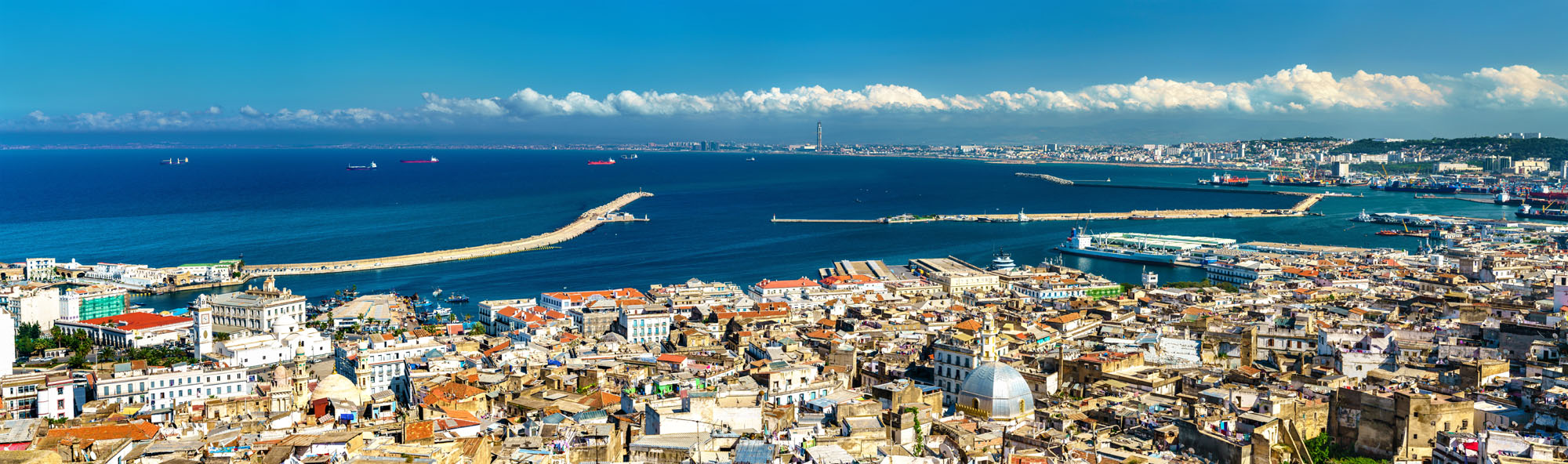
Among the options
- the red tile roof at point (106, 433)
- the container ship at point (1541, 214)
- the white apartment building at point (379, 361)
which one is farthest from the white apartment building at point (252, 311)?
the container ship at point (1541, 214)

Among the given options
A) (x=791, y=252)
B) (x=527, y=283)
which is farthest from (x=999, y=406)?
(x=791, y=252)

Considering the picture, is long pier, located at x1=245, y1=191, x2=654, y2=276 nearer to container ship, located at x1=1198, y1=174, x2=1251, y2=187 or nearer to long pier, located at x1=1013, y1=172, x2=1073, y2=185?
long pier, located at x1=1013, y1=172, x2=1073, y2=185

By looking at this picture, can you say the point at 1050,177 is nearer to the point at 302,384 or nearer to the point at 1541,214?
the point at 1541,214

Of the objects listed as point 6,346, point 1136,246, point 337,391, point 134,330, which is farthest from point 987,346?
point 1136,246

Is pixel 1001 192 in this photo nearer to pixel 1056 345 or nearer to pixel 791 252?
pixel 791 252

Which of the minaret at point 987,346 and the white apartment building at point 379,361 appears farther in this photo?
the white apartment building at point 379,361

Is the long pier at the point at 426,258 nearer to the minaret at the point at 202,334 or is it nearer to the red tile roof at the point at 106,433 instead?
the minaret at the point at 202,334

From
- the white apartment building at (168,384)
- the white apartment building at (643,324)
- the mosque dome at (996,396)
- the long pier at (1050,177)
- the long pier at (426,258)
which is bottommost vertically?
the long pier at (426,258)
